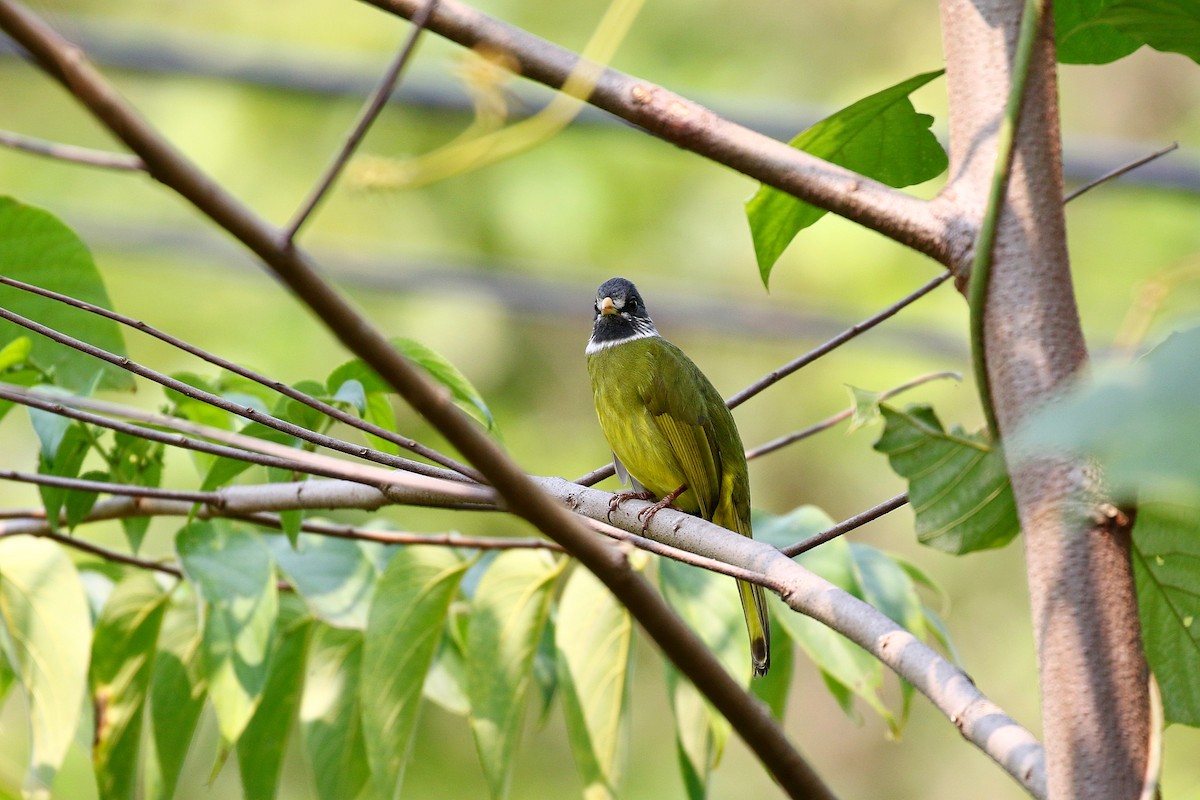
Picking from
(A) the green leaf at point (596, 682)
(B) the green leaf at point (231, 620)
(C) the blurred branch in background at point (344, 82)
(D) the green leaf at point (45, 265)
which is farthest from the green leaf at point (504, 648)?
(C) the blurred branch in background at point (344, 82)

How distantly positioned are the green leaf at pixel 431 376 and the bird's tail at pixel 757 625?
2.30ft

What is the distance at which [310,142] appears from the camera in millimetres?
10203

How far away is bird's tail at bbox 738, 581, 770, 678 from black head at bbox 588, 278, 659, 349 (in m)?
1.55

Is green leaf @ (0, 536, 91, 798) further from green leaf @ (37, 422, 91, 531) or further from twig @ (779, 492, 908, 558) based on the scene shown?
twig @ (779, 492, 908, 558)

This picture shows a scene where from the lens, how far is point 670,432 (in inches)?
134

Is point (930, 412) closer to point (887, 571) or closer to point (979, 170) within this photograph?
point (979, 170)

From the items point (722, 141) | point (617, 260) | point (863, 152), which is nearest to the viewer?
point (722, 141)

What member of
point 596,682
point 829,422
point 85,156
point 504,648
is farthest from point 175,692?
point 85,156

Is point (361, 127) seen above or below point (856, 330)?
below

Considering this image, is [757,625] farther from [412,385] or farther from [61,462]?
[412,385]

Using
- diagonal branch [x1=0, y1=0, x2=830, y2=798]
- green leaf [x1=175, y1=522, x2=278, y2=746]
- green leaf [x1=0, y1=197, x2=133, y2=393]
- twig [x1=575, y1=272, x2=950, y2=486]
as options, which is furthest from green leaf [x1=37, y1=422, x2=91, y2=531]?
diagonal branch [x1=0, y1=0, x2=830, y2=798]

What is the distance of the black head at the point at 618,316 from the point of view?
397cm

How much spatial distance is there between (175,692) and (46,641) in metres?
0.32

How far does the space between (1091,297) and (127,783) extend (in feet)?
29.0
